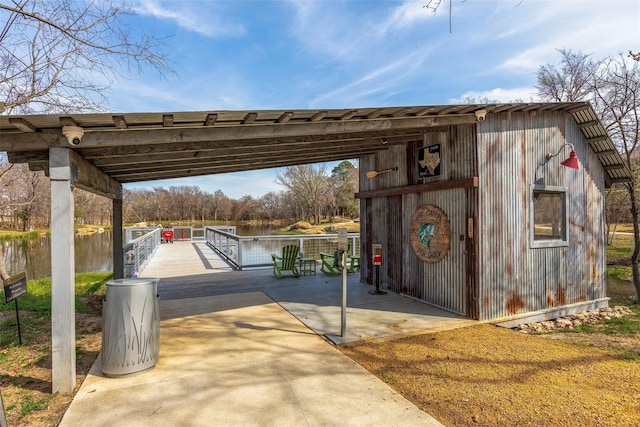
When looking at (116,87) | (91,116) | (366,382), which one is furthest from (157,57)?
(366,382)

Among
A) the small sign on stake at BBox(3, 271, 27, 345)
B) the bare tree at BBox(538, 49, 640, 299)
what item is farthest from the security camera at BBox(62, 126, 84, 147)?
the bare tree at BBox(538, 49, 640, 299)

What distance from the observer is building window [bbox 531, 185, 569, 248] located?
529 centimetres

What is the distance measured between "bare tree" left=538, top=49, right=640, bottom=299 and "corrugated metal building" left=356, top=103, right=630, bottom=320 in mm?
2581

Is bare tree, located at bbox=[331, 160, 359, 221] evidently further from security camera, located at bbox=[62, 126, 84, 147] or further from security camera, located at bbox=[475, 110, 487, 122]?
security camera, located at bbox=[62, 126, 84, 147]

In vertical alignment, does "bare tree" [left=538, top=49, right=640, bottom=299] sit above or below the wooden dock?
above

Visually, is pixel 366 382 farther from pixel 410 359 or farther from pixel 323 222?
pixel 323 222

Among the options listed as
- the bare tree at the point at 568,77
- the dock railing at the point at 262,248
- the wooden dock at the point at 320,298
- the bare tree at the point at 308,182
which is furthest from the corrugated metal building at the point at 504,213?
the bare tree at the point at 308,182

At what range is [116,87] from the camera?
20.6 ft

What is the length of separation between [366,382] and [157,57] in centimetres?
576

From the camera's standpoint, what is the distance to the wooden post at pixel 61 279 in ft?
9.68

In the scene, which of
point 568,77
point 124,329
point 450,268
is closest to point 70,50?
point 124,329

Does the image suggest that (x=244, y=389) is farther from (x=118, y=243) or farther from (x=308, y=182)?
(x=308, y=182)

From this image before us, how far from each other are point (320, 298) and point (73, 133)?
173 inches

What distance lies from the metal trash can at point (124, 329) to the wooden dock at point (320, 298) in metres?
2.04
